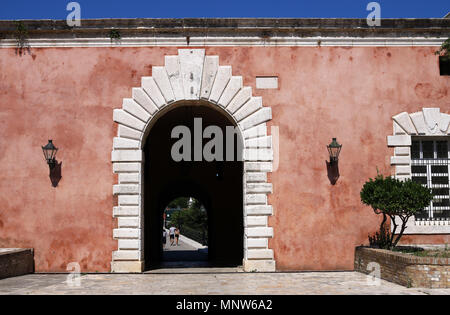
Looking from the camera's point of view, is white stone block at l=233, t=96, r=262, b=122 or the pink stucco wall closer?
the pink stucco wall

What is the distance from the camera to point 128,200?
10.2 meters

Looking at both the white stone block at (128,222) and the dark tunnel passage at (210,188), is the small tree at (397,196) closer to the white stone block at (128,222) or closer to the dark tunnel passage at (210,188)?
the white stone block at (128,222)

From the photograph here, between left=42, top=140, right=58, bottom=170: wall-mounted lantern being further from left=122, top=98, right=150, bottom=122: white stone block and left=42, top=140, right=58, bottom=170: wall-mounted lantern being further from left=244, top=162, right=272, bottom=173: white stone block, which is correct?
left=244, top=162, right=272, bottom=173: white stone block

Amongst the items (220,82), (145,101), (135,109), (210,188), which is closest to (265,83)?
(220,82)

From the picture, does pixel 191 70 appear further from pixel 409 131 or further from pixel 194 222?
pixel 194 222

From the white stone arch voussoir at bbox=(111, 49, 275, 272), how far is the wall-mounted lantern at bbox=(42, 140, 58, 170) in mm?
1178

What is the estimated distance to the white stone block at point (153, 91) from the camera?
34.2 feet

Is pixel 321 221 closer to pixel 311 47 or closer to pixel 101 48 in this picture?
pixel 311 47

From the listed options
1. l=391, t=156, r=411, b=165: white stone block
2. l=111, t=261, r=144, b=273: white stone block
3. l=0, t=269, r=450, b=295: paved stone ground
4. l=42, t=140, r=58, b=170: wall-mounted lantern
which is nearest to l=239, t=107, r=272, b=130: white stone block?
l=391, t=156, r=411, b=165: white stone block

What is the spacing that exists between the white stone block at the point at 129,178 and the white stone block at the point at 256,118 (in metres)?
2.32

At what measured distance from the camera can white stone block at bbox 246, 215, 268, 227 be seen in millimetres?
10180

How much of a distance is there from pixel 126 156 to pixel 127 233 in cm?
152

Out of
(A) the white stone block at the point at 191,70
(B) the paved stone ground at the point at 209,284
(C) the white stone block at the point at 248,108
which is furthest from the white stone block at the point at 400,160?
(A) the white stone block at the point at 191,70
